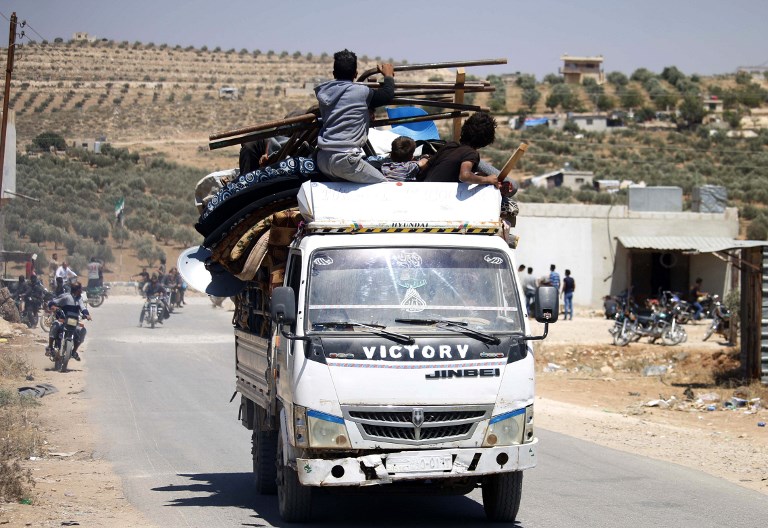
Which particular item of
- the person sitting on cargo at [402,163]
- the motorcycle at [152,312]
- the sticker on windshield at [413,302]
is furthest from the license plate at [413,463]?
the motorcycle at [152,312]

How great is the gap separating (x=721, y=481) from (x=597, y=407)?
25.9ft

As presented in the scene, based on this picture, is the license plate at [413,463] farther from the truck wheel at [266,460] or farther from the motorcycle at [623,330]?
the motorcycle at [623,330]

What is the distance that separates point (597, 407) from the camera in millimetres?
19109

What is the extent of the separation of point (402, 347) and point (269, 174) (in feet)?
7.63

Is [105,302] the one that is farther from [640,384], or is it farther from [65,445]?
[65,445]

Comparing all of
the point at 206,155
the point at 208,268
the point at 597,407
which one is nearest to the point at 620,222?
the point at 597,407

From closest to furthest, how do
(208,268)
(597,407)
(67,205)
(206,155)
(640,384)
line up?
(208,268) < (597,407) < (640,384) < (67,205) < (206,155)

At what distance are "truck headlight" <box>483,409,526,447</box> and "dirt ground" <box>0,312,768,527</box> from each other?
2861 millimetres

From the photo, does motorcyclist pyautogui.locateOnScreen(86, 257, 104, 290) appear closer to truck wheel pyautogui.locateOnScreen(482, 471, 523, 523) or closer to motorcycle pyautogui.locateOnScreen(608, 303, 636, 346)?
motorcycle pyautogui.locateOnScreen(608, 303, 636, 346)

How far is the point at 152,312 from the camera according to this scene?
108ft

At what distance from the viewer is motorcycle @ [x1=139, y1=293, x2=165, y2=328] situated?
32.9 metres

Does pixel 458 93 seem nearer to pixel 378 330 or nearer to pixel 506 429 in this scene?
pixel 378 330

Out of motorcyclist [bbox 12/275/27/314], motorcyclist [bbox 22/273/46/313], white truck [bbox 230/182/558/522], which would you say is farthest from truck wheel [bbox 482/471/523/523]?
motorcyclist [bbox 12/275/27/314]

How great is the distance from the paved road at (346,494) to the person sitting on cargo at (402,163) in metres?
2.63
